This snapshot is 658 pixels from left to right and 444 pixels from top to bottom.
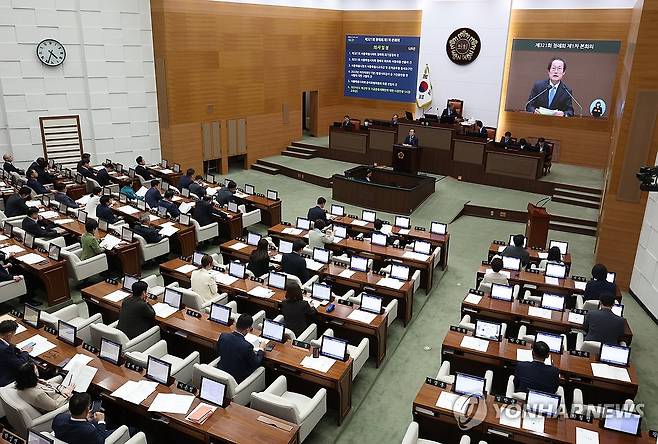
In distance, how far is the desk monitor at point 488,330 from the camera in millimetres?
6343

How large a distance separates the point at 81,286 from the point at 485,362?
23.1 feet

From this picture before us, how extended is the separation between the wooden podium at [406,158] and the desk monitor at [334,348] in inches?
401

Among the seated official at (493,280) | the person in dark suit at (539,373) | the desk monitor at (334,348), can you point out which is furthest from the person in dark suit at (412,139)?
the person in dark suit at (539,373)

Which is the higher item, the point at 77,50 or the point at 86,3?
the point at 86,3

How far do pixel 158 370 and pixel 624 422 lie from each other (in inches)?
176

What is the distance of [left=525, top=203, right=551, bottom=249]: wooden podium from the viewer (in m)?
10.5

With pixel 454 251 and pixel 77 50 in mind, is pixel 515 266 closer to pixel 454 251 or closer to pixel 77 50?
pixel 454 251

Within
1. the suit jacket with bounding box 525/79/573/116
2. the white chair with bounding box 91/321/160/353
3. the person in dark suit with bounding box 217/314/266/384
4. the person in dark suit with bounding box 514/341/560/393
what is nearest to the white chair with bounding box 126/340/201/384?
the white chair with bounding box 91/321/160/353

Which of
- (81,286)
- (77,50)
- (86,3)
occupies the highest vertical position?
(86,3)

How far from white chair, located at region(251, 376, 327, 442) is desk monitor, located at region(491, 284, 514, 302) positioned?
3.25 metres

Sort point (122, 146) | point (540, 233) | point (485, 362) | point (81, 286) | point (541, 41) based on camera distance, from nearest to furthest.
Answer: point (485, 362), point (81, 286), point (540, 233), point (122, 146), point (541, 41)

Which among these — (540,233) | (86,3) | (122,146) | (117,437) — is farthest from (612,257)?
(86,3)

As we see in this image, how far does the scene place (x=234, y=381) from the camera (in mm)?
5320

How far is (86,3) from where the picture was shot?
13.5 metres
